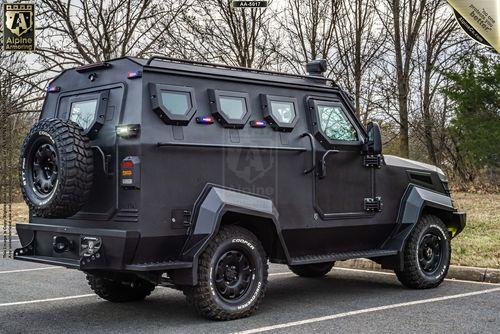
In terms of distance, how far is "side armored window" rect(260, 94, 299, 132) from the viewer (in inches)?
276

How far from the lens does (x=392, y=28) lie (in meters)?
23.6

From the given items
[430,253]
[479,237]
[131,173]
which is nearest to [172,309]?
[131,173]

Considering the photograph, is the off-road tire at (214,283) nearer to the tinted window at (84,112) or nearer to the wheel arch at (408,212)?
the tinted window at (84,112)

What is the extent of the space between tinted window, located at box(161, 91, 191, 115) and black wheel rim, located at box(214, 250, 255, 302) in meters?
1.42

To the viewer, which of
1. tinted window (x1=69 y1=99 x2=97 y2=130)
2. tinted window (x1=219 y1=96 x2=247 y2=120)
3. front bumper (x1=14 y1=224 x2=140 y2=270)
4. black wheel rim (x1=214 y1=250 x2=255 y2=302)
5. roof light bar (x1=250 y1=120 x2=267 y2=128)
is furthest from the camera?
roof light bar (x1=250 y1=120 x2=267 y2=128)

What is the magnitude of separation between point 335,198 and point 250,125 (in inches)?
55.2

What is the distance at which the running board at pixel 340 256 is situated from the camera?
23.5 feet

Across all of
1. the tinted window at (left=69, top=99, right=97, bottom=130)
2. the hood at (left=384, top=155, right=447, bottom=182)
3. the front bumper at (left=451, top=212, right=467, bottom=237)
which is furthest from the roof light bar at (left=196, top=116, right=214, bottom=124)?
the front bumper at (left=451, top=212, right=467, bottom=237)

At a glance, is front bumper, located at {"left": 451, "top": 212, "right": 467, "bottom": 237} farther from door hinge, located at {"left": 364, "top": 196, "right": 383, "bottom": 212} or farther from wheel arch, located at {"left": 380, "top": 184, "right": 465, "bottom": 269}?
door hinge, located at {"left": 364, "top": 196, "right": 383, "bottom": 212}

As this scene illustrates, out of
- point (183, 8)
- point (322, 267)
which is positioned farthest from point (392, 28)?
point (322, 267)

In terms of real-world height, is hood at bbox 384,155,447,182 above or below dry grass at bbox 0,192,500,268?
above

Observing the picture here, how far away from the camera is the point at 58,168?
602cm

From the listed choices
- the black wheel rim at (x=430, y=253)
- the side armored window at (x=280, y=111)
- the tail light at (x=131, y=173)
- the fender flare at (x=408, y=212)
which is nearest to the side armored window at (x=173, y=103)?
the tail light at (x=131, y=173)

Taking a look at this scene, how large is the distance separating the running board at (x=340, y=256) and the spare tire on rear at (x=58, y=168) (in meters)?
2.37
